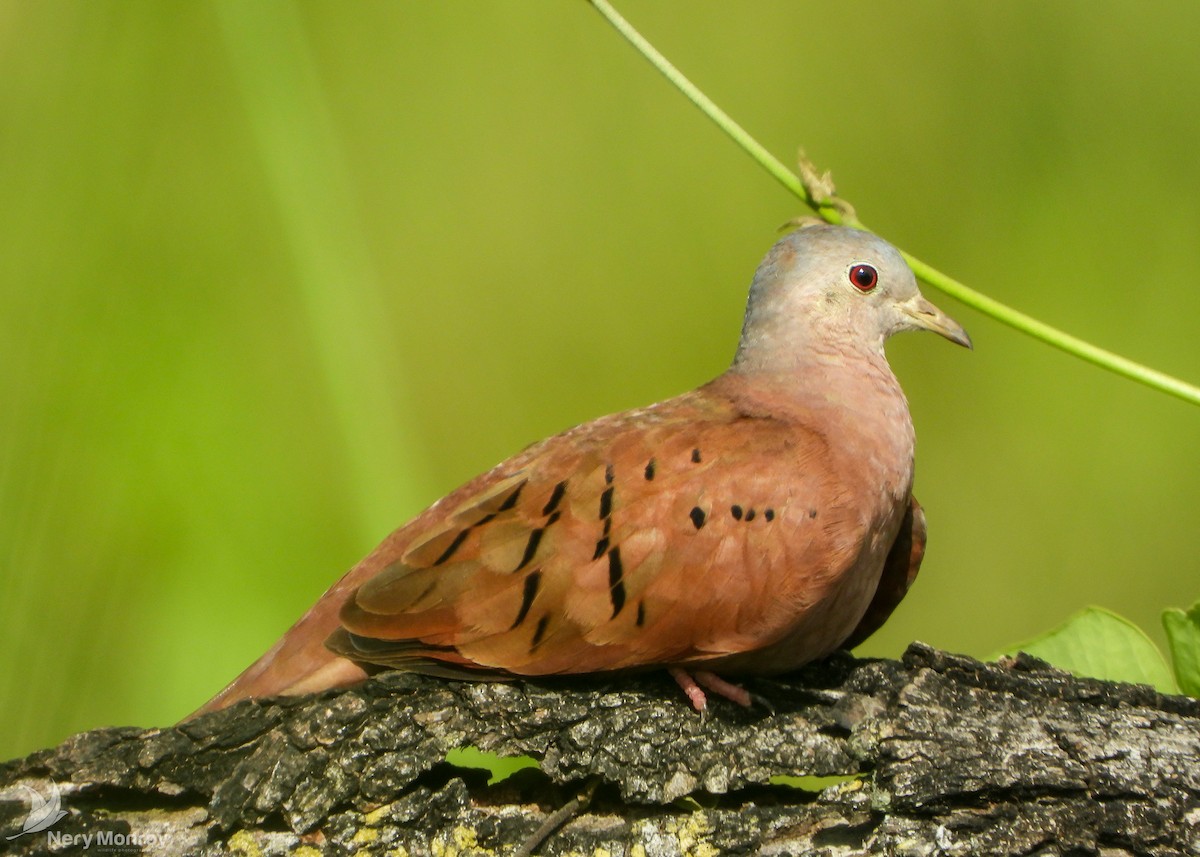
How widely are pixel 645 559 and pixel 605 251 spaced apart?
174 cm

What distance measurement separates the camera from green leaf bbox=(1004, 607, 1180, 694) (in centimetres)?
226

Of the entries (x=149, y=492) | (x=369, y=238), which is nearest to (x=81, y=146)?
(x=149, y=492)

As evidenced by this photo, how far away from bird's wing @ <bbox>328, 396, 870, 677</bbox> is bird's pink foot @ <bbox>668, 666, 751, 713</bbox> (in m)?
0.05

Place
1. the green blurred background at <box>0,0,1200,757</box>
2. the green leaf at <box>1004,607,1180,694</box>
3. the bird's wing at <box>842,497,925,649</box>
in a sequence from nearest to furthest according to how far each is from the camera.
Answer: the green leaf at <box>1004,607,1180,694</box>
the bird's wing at <box>842,497,925,649</box>
the green blurred background at <box>0,0,1200,757</box>

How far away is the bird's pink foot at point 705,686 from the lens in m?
2.10

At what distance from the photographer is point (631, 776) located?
6.38 feet

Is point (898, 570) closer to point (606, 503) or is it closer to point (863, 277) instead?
point (863, 277)

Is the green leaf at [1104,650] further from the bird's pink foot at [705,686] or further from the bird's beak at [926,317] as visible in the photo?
the bird's beak at [926,317]

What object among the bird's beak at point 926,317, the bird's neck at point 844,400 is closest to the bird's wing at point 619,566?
the bird's neck at point 844,400

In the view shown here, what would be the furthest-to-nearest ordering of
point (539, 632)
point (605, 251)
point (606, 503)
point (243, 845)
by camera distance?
1. point (605, 251)
2. point (606, 503)
3. point (539, 632)
4. point (243, 845)

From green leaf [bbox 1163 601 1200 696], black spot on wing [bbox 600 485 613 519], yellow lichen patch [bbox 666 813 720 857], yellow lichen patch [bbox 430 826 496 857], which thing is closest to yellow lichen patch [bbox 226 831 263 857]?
yellow lichen patch [bbox 430 826 496 857]

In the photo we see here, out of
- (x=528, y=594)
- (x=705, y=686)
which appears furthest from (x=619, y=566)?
(x=705, y=686)

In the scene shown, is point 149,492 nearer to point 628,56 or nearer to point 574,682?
point 574,682

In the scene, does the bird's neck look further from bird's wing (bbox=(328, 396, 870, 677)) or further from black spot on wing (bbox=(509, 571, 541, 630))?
black spot on wing (bbox=(509, 571, 541, 630))
